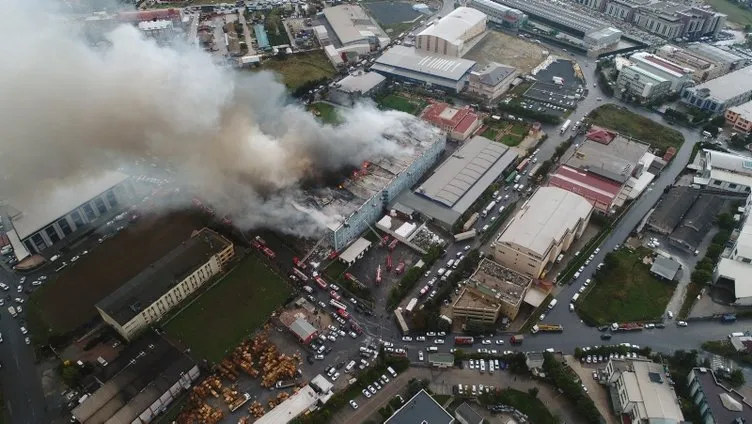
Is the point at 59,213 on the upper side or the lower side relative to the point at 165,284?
upper

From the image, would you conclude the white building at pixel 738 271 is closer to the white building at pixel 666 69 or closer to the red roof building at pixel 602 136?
the red roof building at pixel 602 136

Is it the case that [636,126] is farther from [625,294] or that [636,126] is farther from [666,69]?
[625,294]

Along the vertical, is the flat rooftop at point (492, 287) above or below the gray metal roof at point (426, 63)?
below

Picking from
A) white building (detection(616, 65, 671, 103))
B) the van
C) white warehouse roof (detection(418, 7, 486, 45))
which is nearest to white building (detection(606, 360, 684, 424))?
the van

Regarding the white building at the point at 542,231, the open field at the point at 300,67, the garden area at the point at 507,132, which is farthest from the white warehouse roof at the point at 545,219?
the open field at the point at 300,67

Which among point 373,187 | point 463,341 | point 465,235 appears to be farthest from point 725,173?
point 373,187

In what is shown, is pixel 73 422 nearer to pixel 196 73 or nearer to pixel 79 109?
pixel 79 109
